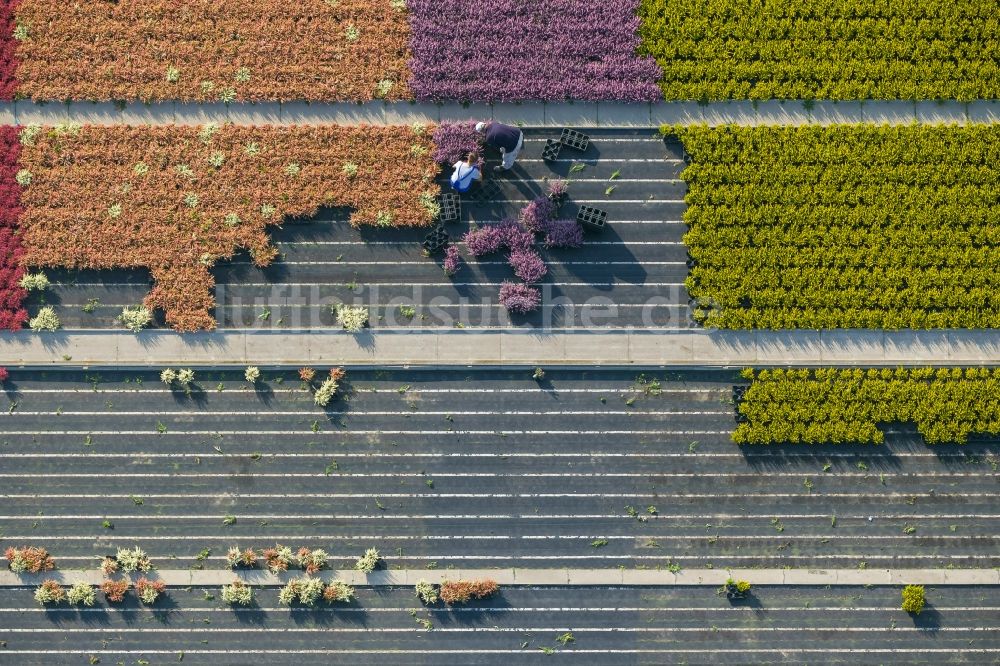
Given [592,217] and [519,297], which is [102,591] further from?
[592,217]

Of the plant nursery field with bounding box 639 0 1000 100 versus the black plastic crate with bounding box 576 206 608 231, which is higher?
the plant nursery field with bounding box 639 0 1000 100

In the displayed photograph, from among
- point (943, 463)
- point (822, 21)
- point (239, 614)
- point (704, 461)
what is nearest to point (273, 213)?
point (239, 614)

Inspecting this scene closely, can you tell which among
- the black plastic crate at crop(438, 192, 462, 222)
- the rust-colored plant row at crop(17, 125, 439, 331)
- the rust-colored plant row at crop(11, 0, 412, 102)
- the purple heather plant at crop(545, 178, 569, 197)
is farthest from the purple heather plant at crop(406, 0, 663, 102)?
the black plastic crate at crop(438, 192, 462, 222)

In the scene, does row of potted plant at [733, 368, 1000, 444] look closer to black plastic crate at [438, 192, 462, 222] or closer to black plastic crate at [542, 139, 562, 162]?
black plastic crate at [542, 139, 562, 162]

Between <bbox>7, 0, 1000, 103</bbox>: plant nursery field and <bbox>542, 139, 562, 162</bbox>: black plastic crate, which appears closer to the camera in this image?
<bbox>542, 139, 562, 162</bbox>: black plastic crate

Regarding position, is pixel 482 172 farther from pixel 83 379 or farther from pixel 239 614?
pixel 239 614
